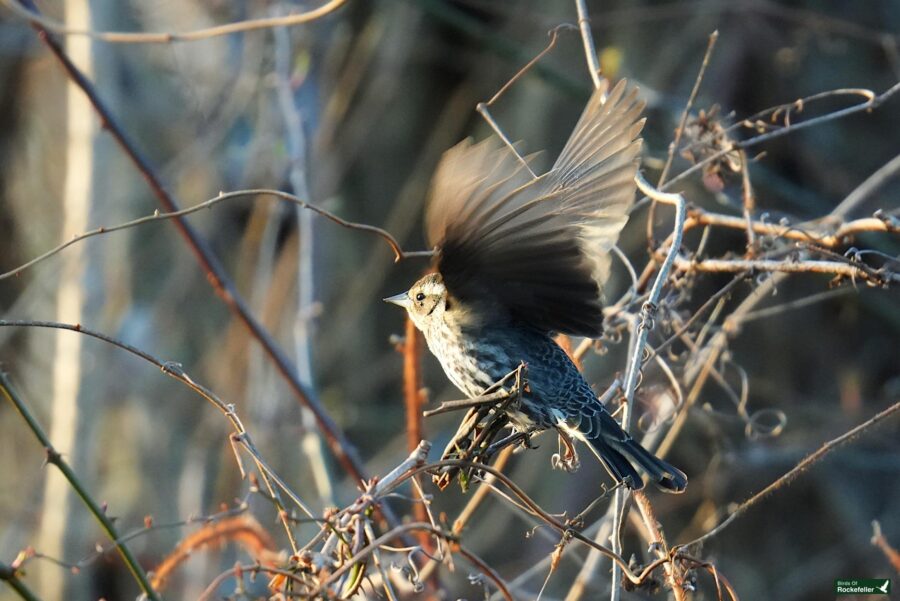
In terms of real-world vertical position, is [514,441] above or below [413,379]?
below

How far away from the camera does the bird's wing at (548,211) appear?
2400 millimetres

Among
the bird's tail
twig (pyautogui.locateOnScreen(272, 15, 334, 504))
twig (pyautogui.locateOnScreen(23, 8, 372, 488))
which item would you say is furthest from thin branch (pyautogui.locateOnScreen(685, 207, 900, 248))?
twig (pyautogui.locateOnScreen(272, 15, 334, 504))

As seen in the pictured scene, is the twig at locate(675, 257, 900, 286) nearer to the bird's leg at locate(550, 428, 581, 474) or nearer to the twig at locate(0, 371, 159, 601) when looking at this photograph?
the bird's leg at locate(550, 428, 581, 474)

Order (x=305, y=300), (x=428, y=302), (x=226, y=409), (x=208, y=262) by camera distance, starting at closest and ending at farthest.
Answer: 1. (x=226, y=409)
2. (x=428, y=302)
3. (x=208, y=262)
4. (x=305, y=300)

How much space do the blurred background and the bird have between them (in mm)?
2366

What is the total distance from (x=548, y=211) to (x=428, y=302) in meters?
0.58

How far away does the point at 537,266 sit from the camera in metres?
2.69

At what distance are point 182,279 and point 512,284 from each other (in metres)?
4.61

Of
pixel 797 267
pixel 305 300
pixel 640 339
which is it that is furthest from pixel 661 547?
pixel 305 300

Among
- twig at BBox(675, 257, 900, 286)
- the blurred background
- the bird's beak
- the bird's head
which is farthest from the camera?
the blurred background

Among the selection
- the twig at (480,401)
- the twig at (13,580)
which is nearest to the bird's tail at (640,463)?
the twig at (480,401)

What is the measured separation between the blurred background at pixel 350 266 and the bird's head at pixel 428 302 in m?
2.21

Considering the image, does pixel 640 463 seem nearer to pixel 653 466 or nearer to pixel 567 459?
pixel 653 466

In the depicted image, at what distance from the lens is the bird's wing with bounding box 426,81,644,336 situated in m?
2.40
